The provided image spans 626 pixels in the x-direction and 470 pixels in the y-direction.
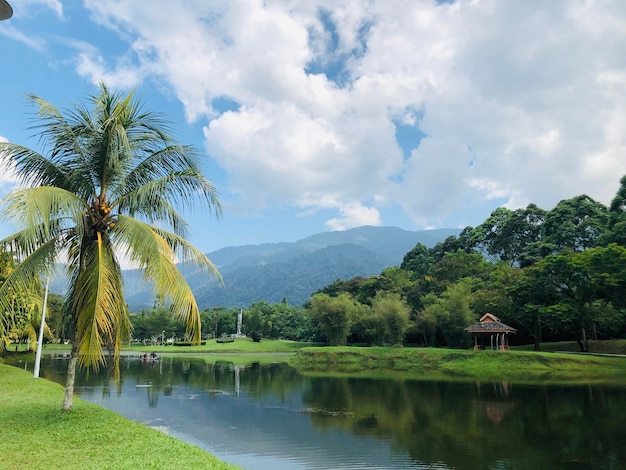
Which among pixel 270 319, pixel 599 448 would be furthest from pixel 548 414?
pixel 270 319

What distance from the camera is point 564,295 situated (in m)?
39.2

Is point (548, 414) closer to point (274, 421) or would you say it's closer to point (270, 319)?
point (274, 421)

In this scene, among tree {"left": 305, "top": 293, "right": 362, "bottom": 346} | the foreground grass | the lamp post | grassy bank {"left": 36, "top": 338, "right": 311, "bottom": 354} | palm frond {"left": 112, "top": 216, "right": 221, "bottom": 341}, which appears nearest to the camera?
the lamp post

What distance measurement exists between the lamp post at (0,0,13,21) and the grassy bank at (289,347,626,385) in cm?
3136

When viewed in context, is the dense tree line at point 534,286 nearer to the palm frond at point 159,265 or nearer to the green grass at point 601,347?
the green grass at point 601,347

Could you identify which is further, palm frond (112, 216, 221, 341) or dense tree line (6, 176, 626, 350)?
dense tree line (6, 176, 626, 350)

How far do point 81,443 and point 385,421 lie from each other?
10823 mm

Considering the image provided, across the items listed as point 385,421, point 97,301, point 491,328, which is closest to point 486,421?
point 385,421

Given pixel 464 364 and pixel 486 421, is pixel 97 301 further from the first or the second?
pixel 464 364

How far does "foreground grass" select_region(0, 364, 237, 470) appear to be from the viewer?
7277mm

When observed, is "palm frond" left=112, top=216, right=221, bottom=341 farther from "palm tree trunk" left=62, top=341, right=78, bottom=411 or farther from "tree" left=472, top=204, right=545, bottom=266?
"tree" left=472, top=204, right=545, bottom=266

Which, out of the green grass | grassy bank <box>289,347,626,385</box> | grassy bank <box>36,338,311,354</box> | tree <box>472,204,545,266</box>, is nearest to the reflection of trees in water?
grassy bank <box>289,347,626,385</box>

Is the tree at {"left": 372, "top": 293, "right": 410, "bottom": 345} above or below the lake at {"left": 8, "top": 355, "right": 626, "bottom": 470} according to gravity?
above

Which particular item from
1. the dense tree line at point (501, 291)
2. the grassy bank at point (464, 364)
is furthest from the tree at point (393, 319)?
the grassy bank at point (464, 364)
